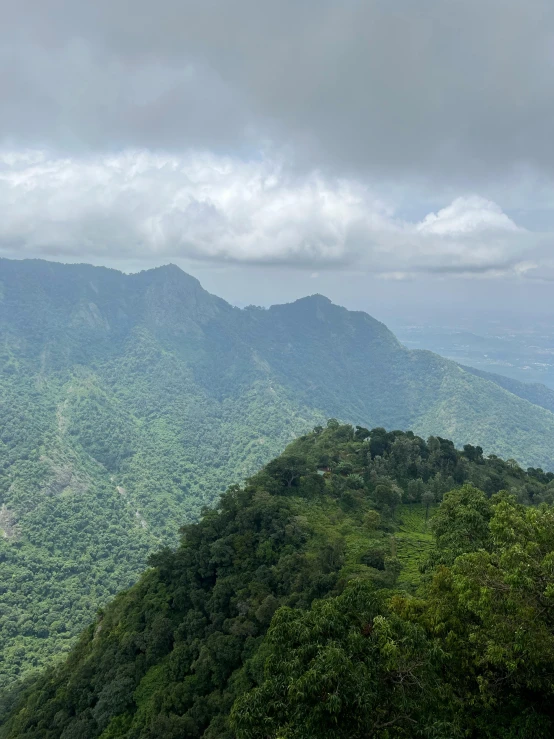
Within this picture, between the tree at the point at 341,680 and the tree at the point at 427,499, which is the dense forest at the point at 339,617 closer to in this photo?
the tree at the point at 341,680

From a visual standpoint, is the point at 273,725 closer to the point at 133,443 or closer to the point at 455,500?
the point at 455,500

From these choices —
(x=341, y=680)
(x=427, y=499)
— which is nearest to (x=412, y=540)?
(x=427, y=499)

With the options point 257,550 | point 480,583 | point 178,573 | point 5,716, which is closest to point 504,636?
point 480,583

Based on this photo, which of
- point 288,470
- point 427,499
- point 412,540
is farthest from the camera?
point 288,470

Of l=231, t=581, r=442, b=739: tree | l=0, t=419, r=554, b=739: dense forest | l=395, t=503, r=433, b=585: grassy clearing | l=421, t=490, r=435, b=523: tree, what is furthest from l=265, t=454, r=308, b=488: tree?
l=231, t=581, r=442, b=739: tree

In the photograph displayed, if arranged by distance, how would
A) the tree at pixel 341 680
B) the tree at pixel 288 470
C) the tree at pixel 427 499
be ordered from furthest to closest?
the tree at pixel 288 470 < the tree at pixel 427 499 < the tree at pixel 341 680

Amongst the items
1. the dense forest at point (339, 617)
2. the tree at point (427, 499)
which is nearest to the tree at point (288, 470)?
the dense forest at point (339, 617)

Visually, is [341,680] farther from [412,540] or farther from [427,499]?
[427,499]

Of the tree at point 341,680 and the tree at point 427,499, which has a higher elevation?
the tree at point 341,680
